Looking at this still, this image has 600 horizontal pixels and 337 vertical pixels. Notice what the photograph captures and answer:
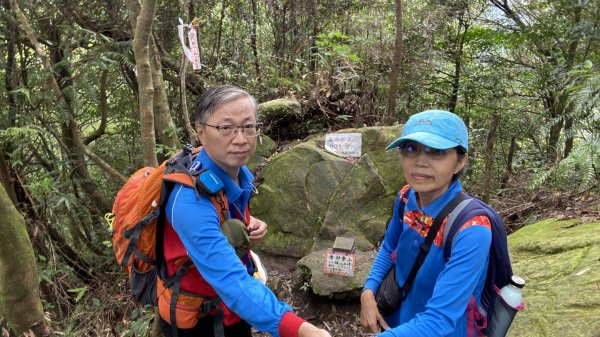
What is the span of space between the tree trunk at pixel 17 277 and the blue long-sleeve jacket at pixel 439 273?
2141mm

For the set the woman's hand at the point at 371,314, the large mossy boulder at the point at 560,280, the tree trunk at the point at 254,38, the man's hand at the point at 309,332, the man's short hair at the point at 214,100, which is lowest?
the large mossy boulder at the point at 560,280

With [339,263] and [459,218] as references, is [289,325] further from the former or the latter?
[339,263]

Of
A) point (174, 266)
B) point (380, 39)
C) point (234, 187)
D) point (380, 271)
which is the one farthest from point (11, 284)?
point (380, 39)

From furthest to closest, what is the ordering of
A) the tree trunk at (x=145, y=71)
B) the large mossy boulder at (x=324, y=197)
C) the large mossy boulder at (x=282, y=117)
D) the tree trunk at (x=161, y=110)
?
the large mossy boulder at (x=282, y=117)
the large mossy boulder at (x=324, y=197)
the tree trunk at (x=161, y=110)
the tree trunk at (x=145, y=71)

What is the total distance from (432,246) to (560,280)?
73.0 inches

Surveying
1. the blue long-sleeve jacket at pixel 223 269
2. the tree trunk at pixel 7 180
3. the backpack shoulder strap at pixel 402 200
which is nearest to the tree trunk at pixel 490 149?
the backpack shoulder strap at pixel 402 200

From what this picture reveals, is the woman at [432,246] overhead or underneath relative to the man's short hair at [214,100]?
underneath

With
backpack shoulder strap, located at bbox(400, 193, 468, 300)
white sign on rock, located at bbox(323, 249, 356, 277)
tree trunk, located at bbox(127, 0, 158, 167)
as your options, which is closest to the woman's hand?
backpack shoulder strap, located at bbox(400, 193, 468, 300)

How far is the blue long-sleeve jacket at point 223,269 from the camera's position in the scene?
1.54 m

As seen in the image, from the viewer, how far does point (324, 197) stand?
5145mm

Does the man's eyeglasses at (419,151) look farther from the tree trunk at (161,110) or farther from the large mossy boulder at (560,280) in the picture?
the tree trunk at (161,110)

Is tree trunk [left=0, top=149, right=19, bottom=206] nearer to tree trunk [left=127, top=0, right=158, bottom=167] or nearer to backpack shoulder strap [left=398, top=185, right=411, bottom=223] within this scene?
tree trunk [left=127, top=0, right=158, bottom=167]

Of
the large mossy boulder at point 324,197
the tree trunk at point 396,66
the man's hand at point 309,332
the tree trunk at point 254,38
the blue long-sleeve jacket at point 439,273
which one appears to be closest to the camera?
the man's hand at point 309,332

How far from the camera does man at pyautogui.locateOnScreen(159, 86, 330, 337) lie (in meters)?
1.54
